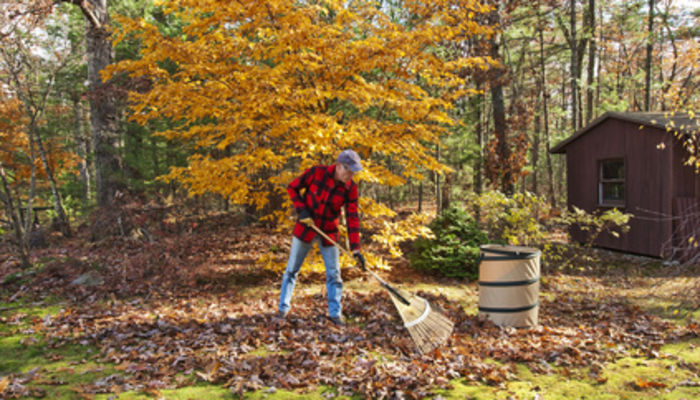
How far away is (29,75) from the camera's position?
796cm

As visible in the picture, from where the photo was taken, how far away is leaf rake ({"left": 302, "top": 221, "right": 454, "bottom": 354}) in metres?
4.12

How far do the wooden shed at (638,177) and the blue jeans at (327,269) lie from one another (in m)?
7.74

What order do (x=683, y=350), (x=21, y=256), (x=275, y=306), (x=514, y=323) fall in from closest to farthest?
(x=683, y=350)
(x=514, y=323)
(x=275, y=306)
(x=21, y=256)

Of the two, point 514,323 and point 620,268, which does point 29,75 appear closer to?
point 514,323

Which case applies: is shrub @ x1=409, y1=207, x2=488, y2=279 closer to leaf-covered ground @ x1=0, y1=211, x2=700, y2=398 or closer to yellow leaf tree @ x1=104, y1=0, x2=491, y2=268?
leaf-covered ground @ x1=0, y1=211, x2=700, y2=398

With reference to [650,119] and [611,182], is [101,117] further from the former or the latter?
[611,182]

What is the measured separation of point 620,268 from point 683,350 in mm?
6199

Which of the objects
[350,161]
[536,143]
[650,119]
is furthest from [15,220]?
[536,143]

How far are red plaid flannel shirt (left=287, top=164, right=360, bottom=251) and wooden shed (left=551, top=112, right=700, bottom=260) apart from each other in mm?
7708

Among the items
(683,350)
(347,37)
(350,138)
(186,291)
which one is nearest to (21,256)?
(186,291)

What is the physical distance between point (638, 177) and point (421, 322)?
9.61 m

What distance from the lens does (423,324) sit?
14.0 feet

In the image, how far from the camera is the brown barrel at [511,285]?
189 inches

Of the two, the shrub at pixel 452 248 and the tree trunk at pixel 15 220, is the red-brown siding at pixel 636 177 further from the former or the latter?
the tree trunk at pixel 15 220
